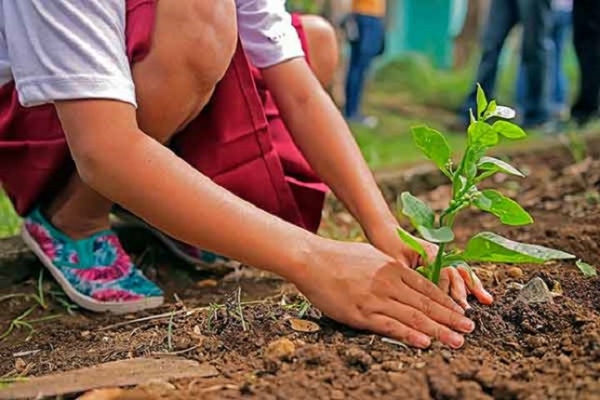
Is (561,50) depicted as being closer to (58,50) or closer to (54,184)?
(54,184)

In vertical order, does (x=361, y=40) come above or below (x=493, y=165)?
below

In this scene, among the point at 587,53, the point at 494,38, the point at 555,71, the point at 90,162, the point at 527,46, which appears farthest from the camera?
the point at 555,71

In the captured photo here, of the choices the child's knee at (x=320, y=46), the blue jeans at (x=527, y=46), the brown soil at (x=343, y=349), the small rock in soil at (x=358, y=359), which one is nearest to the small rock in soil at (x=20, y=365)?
the brown soil at (x=343, y=349)

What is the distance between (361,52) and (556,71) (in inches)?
45.7

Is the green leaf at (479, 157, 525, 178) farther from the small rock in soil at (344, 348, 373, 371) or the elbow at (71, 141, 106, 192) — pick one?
the elbow at (71, 141, 106, 192)

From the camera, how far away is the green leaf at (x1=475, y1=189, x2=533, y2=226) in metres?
1.44

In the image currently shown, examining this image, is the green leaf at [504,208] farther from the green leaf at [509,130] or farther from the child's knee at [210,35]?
the child's knee at [210,35]

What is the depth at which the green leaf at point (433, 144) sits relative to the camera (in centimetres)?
148

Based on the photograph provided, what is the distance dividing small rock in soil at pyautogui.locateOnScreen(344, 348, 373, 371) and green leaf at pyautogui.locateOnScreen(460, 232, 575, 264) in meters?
0.23

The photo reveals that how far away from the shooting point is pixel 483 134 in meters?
1.45

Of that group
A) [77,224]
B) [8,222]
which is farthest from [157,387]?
[8,222]

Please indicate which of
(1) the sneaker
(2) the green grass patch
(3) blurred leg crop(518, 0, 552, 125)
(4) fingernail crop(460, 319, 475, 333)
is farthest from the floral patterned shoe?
(3) blurred leg crop(518, 0, 552, 125)

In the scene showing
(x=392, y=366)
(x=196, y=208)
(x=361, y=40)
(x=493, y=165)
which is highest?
(x=493, y=165)

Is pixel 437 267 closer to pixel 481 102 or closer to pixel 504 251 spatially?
pixel 504 251
